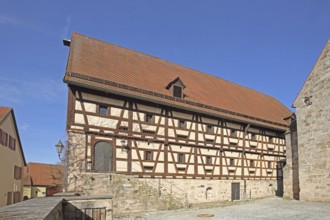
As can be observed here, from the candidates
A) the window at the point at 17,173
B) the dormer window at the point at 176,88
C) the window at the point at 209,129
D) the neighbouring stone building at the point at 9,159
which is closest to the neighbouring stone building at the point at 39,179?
the window at the point at 17,173

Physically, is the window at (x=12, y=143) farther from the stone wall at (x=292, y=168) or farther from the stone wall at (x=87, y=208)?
the stone wall at (x=292, y=168)

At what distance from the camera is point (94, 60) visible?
19.6 metres

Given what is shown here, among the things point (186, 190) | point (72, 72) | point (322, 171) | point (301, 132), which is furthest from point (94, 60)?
point (322, 171)

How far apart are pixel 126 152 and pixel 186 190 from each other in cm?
494

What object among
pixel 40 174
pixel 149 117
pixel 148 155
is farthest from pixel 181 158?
pixel 40 174

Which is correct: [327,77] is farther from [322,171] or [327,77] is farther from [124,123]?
[124,123]

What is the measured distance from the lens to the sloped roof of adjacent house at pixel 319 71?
18913 mm

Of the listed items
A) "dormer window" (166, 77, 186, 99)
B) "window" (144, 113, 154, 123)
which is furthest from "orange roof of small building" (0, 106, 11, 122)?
"dormer window" (166, 77, 186, 99)

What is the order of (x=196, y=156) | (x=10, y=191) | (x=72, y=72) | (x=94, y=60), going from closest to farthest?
(x=72, y=72), (x=94, y=60), (x=196, y=156), (x=10, y=191)

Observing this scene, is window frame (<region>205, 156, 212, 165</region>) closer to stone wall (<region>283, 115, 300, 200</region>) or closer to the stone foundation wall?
the stone foundation wall

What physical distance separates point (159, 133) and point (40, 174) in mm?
30004

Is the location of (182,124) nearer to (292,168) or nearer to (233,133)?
(233,133)

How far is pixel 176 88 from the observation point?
69.5ft

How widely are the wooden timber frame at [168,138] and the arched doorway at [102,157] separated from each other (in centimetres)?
25
